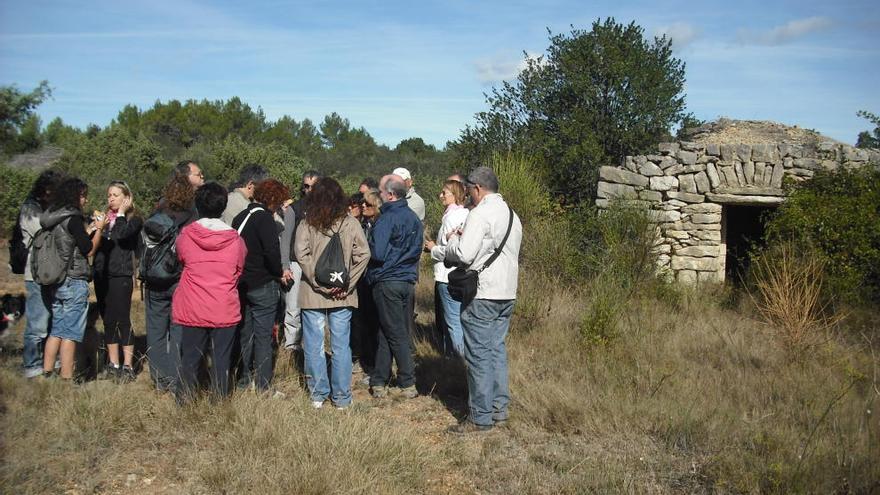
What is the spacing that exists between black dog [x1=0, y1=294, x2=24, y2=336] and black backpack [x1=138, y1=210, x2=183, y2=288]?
135cm

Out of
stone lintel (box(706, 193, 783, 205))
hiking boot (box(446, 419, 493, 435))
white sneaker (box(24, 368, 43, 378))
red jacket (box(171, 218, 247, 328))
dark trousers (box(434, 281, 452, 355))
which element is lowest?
hiking boot (box(446, 419, 493, 435))

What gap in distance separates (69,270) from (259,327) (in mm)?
1551

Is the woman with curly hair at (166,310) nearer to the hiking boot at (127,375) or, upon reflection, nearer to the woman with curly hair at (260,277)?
the hiking boot at (127,375)

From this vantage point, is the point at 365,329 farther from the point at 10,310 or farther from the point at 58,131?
the point at 58,131

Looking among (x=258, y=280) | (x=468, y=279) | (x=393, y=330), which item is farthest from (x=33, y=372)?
(x=468, y=279)

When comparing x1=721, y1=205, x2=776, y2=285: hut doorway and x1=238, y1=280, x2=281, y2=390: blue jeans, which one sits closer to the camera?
x1=238, y1=280, x2=281, y2=390: blue jeans

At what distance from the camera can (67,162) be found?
20875 mm

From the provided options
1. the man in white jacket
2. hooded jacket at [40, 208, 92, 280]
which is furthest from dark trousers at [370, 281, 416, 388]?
hooded jacket at [40, 208, 92, 280]

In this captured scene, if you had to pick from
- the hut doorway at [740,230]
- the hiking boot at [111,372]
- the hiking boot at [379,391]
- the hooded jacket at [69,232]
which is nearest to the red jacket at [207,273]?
the hooded jacket at [69,232]

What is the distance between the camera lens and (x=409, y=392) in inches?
244

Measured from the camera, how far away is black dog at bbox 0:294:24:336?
6.21 m

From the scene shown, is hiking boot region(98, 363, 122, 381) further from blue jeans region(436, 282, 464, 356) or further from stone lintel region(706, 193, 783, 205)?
stone lintel region(706, 193, 783, 205)

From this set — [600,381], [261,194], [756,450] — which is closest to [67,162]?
[261,194]

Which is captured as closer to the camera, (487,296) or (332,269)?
(487,296)
